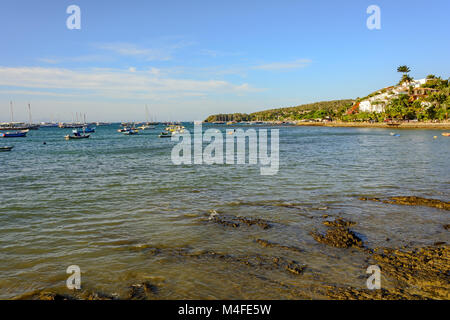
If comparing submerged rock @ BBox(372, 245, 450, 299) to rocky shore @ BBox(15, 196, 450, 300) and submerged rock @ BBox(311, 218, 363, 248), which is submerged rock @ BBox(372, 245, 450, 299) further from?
submerged rock @ BBox(311, 218, 363, 248)

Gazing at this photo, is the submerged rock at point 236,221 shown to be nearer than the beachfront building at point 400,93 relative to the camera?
Yes

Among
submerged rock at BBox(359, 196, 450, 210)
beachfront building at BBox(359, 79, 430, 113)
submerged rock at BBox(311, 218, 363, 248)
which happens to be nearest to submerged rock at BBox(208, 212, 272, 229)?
submerged rock at BBox(311, 218, 363, 248)

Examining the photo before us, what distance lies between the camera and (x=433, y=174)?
21.3 meters

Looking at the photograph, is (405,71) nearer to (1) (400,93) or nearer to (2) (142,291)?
(1) (400,93)

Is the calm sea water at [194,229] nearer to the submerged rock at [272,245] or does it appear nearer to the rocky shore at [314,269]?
the rocky shore at [314,269]

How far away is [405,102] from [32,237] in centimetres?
15251

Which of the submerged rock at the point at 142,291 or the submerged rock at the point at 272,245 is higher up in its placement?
the submerged rock at the point at 272,245

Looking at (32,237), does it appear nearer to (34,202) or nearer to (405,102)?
(34,202)

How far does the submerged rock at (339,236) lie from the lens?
9180 mm

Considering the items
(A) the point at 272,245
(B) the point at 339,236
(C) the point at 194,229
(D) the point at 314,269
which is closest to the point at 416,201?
(B) the point at 339,236

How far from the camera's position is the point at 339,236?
383 inches

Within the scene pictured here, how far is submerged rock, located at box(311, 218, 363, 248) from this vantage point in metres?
9.18

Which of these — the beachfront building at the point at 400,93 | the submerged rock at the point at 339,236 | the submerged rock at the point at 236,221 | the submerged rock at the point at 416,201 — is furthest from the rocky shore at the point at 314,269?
the beachfront building at the point at 400,93
